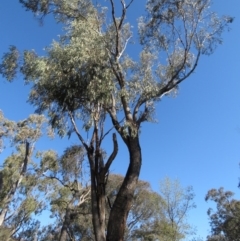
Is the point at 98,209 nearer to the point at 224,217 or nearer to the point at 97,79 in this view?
the point at 97,79

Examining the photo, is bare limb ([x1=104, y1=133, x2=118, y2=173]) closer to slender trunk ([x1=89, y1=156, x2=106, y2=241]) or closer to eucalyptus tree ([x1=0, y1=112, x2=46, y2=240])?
slender trunk ([x1=89, y1=156, x2=106, y2=241])

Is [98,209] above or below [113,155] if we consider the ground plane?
below

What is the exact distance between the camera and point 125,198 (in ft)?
19.1

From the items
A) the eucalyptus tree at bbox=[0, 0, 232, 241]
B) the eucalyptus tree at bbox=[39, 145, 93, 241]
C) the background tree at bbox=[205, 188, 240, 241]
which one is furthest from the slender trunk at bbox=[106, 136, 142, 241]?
the background tree at bbox=[205, 188, 240, 241]

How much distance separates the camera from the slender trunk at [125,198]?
548cm

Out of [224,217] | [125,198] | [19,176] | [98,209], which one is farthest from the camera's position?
[224,217]

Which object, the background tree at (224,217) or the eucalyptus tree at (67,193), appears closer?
the eucalyptus tree at (67,193)

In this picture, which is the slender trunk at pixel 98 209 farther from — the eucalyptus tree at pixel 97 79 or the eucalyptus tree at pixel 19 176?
the eucalyptus tree at pixel 19 176

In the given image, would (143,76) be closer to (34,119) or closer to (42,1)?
(42,1)

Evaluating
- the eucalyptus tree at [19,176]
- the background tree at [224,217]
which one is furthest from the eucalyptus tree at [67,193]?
the background tree at [224,217]

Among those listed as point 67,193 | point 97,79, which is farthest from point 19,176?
point 97,79

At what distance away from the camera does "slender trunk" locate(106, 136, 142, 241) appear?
5.48 m

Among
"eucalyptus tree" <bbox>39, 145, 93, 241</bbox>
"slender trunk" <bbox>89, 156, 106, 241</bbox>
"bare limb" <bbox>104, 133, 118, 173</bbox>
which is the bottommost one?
"slender trunk" <bbox>89, 156, 106, 241</bbox>

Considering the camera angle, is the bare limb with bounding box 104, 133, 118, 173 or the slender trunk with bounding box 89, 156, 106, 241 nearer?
the slender trunk with bounding box 89, 156, 106, 241
